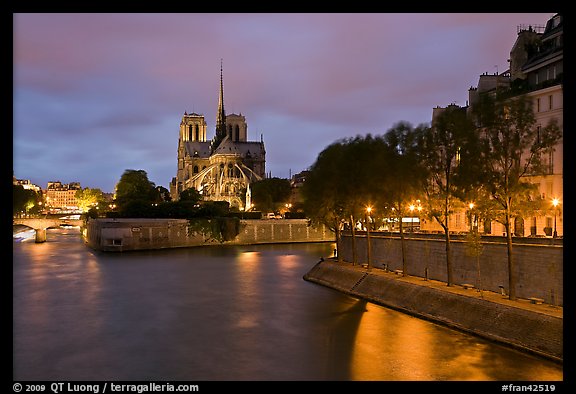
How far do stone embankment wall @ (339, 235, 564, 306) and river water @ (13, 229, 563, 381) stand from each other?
4.78 m

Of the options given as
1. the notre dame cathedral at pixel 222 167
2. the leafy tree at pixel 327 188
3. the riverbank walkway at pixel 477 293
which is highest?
the notre dame cathedral at pixel 222 167

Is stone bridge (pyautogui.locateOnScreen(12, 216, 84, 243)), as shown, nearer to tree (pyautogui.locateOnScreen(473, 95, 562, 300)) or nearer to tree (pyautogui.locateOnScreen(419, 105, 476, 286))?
tree (pyautogui.locateOnScreen(419, 105, 476, 286))

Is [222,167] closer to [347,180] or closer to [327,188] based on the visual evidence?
[327,188]

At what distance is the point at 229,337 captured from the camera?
28.9 metres

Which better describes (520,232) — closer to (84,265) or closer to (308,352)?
(308,352)

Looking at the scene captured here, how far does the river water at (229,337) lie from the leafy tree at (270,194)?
235ft

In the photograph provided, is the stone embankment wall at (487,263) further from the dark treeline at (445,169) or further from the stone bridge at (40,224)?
the stone bridge at (40,224)

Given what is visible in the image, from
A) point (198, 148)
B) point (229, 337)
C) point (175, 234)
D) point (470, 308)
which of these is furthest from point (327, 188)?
point (198, 148)

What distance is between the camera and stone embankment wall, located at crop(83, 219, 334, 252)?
268 ft

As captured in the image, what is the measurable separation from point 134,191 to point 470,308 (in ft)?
287

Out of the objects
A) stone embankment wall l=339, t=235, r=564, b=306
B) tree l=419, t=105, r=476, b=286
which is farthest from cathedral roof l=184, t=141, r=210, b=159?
tree l=419, t=105, r=476, b=286

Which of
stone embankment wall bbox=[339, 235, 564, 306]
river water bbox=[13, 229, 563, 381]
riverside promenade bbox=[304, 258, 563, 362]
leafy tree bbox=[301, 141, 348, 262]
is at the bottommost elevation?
river water bbox=[13, 229, 563, 381]

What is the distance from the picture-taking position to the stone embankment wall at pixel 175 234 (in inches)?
3221

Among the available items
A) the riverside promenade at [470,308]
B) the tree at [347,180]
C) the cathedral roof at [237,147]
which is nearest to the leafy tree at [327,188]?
the tree at [347,180]
